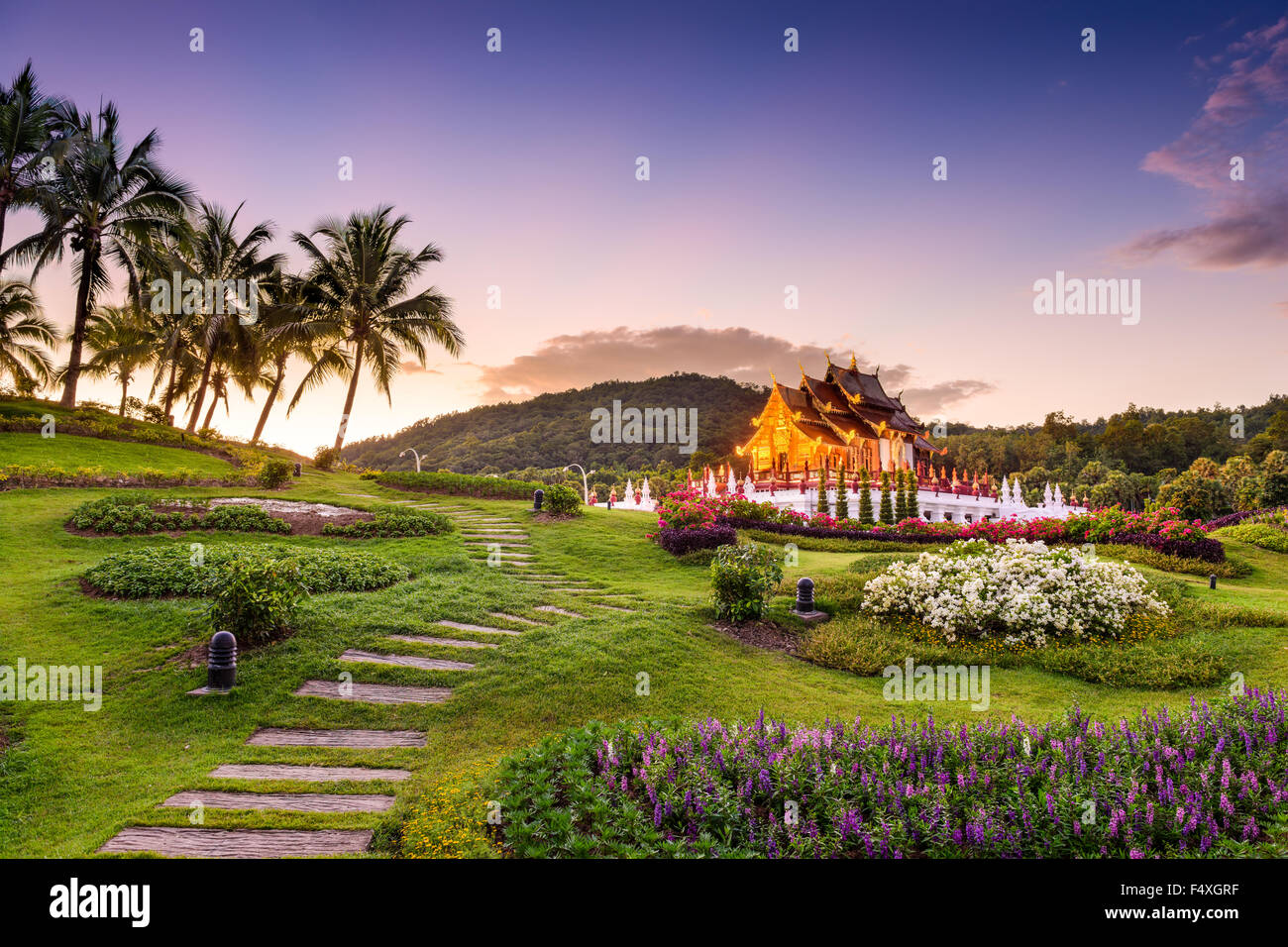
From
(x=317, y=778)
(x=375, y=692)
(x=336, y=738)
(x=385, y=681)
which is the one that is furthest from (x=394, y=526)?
(x=317, y=778)

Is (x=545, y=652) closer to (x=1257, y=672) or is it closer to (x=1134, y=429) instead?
(x=1257, y=672)

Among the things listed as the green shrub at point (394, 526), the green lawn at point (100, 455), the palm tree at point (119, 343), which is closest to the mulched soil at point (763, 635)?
the green shrub at point (394, 526)

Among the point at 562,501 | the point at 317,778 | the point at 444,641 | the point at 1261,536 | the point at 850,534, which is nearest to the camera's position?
the point at 317,778

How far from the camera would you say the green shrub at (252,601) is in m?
7.26

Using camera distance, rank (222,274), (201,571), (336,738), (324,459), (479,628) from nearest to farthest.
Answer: (336,738)
(479,628)
(201,571)
(324,459)
(222,274)

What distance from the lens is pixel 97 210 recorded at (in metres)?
23.3

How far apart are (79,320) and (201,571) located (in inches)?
786

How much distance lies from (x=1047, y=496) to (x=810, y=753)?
107 feet

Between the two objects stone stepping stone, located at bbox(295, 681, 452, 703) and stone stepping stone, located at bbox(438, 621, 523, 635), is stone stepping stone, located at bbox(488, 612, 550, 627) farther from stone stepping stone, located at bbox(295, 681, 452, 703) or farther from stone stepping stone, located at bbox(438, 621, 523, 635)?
stone stepping stone, located at bbox(295, 681, 452, 703)

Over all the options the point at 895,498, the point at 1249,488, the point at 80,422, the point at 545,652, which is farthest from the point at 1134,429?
the point at 80,422

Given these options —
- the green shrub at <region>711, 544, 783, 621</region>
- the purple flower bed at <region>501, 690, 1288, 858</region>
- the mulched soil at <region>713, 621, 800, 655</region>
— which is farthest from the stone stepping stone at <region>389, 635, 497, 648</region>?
the green shrub at <region>711, 544, 783, 621</region>

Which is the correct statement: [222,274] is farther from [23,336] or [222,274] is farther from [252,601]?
[252,601]

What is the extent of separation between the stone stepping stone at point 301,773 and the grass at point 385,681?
0.09 m

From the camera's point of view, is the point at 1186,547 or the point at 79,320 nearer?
the point at 1186,547
